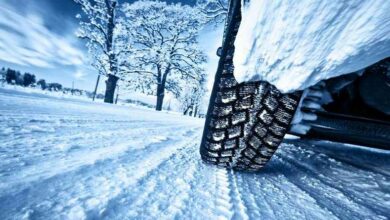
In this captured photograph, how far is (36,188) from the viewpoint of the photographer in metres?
0.49

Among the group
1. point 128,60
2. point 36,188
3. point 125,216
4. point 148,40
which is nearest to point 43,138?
point 36,188

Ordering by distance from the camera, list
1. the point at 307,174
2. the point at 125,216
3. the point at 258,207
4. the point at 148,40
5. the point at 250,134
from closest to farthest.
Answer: the point at 125,216
the point at 258,207
the point at 250,134
the point at 307,174
the point at 148,40

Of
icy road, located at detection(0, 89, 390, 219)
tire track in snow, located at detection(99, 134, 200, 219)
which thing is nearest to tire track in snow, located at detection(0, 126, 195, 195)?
icy road, located at detection(0, 89, 390, 219)

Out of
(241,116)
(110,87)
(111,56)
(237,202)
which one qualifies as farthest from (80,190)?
(111,56)

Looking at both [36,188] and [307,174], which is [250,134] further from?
[36,188]

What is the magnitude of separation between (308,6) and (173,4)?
1309cm


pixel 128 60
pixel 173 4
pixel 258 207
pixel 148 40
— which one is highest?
pixel 173 4

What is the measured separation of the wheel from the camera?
2.45 feet

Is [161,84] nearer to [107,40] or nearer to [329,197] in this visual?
[107,40]

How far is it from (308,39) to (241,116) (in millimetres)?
343

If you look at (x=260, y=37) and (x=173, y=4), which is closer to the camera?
(x=260, y=37)

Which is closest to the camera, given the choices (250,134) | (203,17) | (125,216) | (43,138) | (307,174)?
(125,216)

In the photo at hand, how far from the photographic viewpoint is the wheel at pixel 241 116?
29.4 inches

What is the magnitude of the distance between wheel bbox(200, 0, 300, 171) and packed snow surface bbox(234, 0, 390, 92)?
0.07 meters
